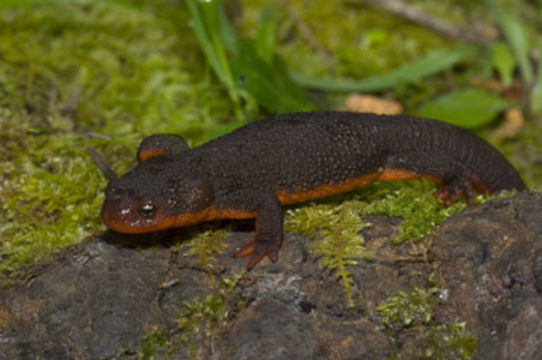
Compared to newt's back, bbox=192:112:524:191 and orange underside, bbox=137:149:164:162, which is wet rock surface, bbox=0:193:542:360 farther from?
orange underside, bbox=137:149:164:162

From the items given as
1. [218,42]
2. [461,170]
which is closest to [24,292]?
[218,42]

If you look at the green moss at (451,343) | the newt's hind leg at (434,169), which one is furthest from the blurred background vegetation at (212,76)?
the green moss at (451,343)

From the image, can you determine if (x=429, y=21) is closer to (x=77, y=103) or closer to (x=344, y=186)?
(x=344, y=186)

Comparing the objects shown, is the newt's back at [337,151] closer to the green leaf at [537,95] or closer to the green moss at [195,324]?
the green moss at [195,324]

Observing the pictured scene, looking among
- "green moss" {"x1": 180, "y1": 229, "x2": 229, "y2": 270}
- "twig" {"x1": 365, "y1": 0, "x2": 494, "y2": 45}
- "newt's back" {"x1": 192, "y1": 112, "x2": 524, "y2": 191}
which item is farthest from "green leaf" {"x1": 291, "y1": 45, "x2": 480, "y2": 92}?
"green moss" {"x1": 180, "y1": 229, "x2": 229, "y2": 270}

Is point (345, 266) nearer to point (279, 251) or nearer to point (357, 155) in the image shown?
point (279, 251)

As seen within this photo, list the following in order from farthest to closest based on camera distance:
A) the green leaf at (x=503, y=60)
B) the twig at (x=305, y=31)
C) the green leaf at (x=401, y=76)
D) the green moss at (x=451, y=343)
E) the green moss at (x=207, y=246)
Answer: the twig at (x=305, y=31) < the green leaf at (x=503, y=60) < the green leaf at (x=401, y=76) < the green moss at (x=207, y=246) < the green moss at (x=451, y=343)

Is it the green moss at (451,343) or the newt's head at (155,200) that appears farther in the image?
the newt's head at (155,200)
